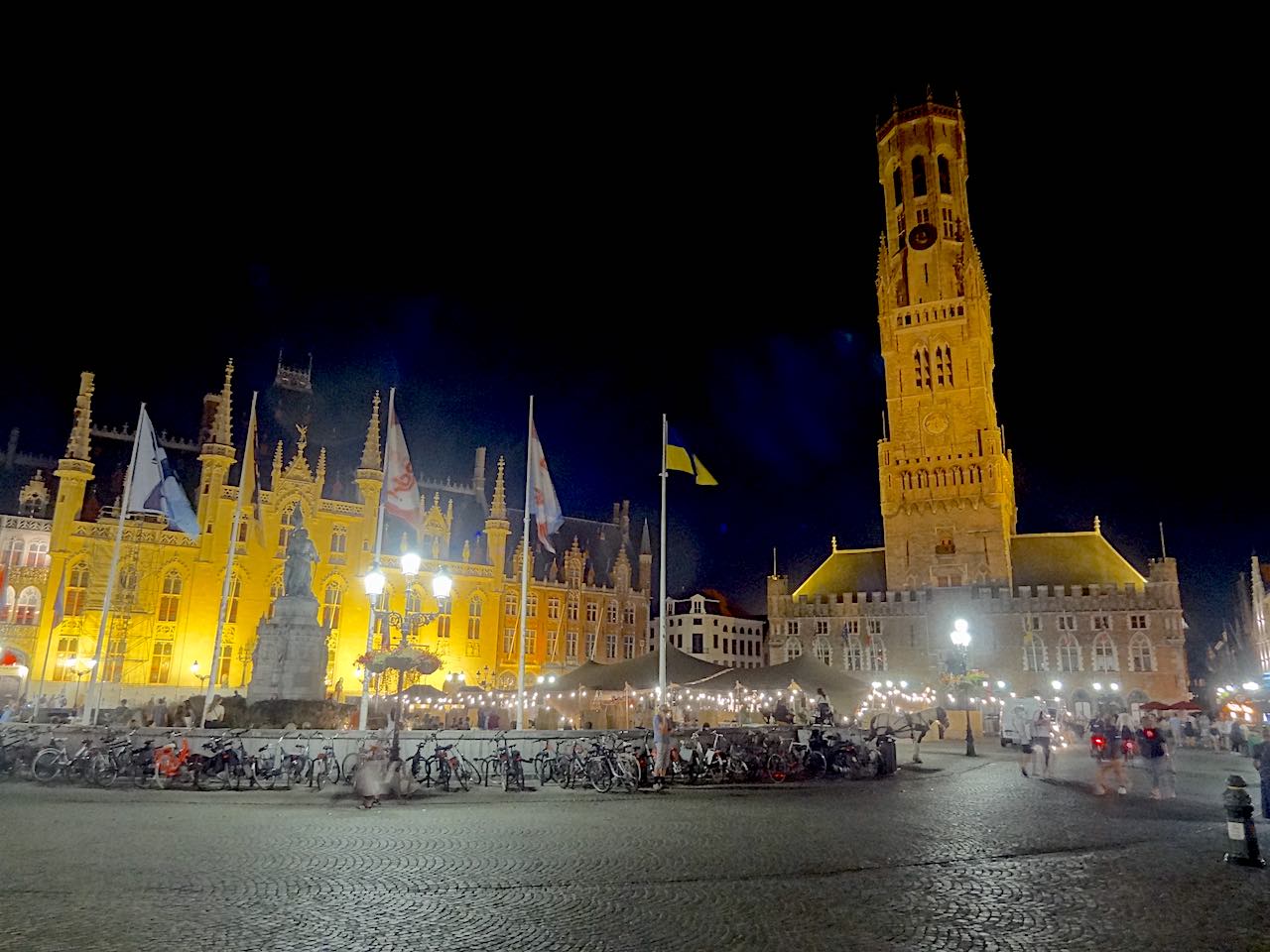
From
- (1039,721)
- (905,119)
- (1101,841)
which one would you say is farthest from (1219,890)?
(905,119)

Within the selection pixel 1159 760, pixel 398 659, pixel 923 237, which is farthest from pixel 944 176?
pixel 398 659

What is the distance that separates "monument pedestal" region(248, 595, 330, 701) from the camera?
26.2 metres

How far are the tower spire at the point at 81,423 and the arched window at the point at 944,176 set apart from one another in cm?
6412

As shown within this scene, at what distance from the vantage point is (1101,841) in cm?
1245

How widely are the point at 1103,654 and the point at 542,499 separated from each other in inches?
1852

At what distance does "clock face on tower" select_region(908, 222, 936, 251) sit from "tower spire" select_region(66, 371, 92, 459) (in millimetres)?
59951

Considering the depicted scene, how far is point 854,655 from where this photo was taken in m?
61.8

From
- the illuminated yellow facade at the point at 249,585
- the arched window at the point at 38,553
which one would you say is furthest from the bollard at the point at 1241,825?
the arched window at the point at 38,553

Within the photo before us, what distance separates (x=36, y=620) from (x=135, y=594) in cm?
487

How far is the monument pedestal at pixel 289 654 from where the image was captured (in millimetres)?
26234

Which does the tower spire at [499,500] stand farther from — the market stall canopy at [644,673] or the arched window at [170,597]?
the market stall canopy at [644,673]

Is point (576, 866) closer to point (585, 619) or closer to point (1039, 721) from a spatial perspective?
point (1039, 721)

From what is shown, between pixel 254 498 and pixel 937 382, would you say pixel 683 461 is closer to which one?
pixel 254 498

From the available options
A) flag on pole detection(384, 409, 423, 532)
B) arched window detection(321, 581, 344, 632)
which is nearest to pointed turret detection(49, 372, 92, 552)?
arched window detection(321, 581, 344, 632)
